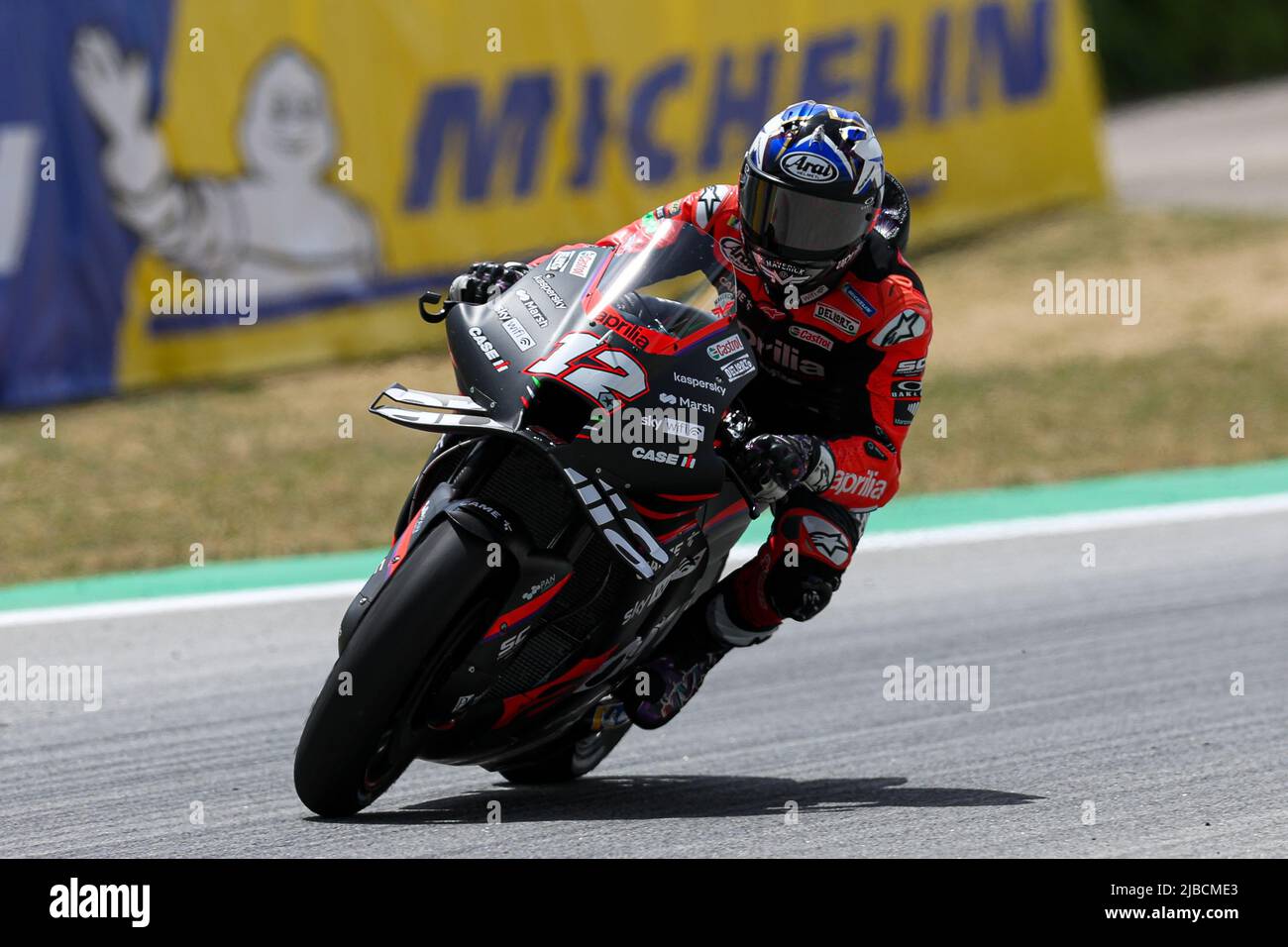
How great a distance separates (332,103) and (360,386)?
188cm

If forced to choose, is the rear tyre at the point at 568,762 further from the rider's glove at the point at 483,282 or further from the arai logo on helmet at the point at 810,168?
the arai logo on helmet at the point at 810,168

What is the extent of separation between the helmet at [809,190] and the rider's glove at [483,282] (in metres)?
0.66

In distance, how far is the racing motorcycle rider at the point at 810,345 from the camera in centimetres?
486

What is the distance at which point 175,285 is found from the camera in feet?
37.9

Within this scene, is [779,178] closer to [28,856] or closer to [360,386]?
[28,856]

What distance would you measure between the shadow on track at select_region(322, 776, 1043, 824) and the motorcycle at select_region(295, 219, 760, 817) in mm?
300

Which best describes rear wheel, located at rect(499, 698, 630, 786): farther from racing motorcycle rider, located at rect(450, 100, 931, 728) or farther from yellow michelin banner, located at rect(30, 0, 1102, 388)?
yellow michelin banner, located at rect(30, 0, 1102, 388)

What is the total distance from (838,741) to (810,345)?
4.62ft

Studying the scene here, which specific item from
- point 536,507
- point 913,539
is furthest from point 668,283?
point 913,539

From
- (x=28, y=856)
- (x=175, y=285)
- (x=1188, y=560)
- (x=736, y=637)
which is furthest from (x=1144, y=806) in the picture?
(x=175, y=285)

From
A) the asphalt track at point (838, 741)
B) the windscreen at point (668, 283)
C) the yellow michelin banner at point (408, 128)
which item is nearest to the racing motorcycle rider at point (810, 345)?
the windscreen at point (668, 283)

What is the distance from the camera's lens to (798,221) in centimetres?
485

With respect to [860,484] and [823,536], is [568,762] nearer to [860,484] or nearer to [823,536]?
[823,536]

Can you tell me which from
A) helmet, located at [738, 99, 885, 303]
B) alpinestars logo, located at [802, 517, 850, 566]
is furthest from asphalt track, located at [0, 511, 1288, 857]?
helmet, located at [738, 99, 885, 303]
